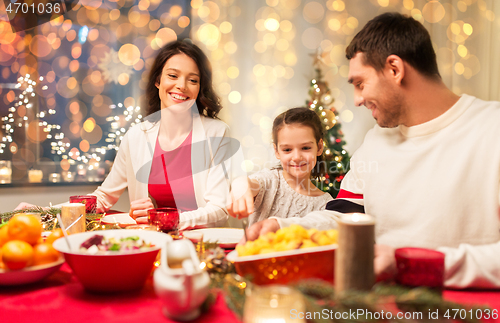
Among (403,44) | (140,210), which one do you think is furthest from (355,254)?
(140,210)

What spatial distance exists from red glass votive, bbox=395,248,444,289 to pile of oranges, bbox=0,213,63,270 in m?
0.67

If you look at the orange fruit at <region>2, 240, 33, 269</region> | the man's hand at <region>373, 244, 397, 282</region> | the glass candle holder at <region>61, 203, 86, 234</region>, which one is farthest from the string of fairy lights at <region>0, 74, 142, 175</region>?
the man's hand at <region>373, 244, 397, 282</region>

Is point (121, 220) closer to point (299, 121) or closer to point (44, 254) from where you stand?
point (44, 254)

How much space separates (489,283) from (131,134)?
2057 mm

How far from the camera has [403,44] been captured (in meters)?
1.11

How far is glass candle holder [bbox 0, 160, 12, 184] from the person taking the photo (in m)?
2.68

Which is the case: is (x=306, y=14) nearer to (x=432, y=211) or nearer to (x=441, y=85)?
(x=441, y=85)

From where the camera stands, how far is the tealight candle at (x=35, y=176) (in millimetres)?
2745

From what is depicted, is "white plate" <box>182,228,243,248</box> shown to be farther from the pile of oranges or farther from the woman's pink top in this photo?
the woman's pink top

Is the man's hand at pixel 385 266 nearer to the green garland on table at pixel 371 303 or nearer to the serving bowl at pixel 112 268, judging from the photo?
the green garland on table at pixel 371 303

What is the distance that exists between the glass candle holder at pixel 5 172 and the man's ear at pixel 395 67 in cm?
284

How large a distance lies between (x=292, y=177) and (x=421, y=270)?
1.34 m

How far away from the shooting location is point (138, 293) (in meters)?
0.64

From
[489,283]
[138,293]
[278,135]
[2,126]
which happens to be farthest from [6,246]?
[2,126]
